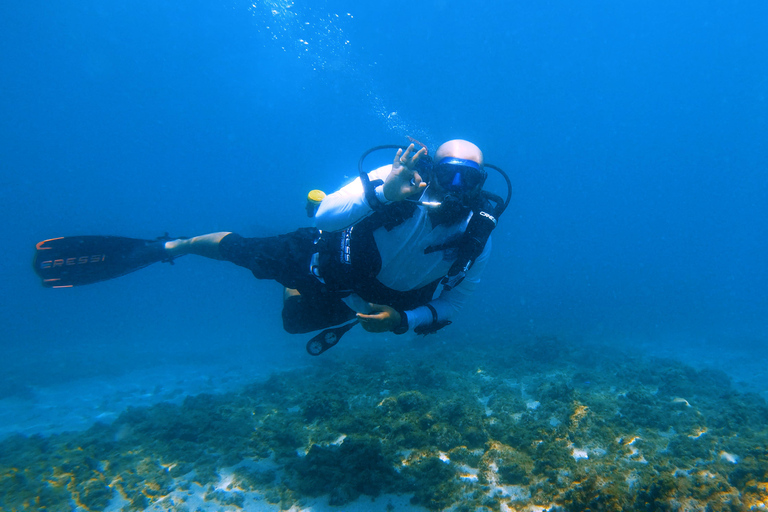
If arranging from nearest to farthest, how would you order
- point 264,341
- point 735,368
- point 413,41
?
point 735,368, point 264,341, point 413,41

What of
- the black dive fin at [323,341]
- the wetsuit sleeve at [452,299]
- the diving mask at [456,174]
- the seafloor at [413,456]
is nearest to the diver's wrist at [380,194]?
the diving mask at [456,174]

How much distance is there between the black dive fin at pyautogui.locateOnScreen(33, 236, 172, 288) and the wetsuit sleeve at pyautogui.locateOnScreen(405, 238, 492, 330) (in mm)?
4142

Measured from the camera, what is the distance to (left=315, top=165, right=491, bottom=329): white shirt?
284cm

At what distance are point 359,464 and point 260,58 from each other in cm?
9027

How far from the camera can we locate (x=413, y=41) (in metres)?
60.5

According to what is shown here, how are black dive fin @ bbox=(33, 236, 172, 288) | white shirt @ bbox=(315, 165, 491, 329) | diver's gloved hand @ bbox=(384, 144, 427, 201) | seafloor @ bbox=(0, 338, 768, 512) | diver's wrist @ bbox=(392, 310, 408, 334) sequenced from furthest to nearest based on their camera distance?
black dive fin @ bbox=(33, 236, 172, 288)
seafloor @ bbox=(0, 338, 768, 512)
diver's wrist @ bbox=(392, 310, 408, 334)
white shirt @ bbox=(315, 165, 491, 329)
diver's gloved hand @ bbox=(384, 144, 427, 201)

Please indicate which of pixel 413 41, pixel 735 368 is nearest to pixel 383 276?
pixel 735 368

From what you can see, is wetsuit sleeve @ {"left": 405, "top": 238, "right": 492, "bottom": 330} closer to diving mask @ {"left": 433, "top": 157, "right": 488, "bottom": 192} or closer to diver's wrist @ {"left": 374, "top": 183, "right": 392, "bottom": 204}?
diving mask @ {"left": 433, "top": 157, "right": 488, "bottom": 192}

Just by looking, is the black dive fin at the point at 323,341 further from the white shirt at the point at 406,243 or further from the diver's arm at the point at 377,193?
the diver's arm at the point at 377,193

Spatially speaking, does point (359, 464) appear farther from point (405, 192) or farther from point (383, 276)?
point (405, 192)

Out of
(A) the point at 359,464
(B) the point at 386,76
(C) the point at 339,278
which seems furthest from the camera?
(B) the point at 386,76

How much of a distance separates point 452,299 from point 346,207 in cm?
182

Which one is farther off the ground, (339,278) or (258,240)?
(258,240)

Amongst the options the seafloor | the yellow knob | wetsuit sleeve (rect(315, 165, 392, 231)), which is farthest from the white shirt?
the seafloor
